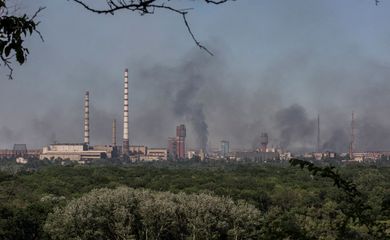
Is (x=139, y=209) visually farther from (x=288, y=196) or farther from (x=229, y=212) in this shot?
(x=288, y=196)

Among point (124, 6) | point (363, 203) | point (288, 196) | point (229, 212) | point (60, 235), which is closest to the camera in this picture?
point (124, 6)

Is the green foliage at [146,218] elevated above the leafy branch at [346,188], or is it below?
below

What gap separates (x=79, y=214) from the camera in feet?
134

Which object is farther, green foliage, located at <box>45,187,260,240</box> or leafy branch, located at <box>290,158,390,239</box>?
green foliage, located at <box>45,187,260,240</box>

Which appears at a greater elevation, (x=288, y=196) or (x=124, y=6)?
(x=124, y=6)

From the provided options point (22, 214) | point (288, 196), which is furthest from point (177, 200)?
point (288, 196)

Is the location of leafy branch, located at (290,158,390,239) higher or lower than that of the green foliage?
higher

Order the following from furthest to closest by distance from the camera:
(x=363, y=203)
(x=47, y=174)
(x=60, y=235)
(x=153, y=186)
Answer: (x=47, y=174), (x=153, y=186), (x=60, y=235), (x=363, y=203)

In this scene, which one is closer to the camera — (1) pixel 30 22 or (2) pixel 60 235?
(1) pixel 30 22

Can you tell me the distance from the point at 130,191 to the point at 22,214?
7865 millimetres

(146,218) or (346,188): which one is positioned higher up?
(346,188)

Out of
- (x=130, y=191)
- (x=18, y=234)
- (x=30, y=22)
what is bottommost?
(x=18, y=234)

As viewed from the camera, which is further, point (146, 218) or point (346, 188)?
point (146, 218)

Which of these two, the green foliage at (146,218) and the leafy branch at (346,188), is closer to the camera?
the leafy branch at (346,188)
